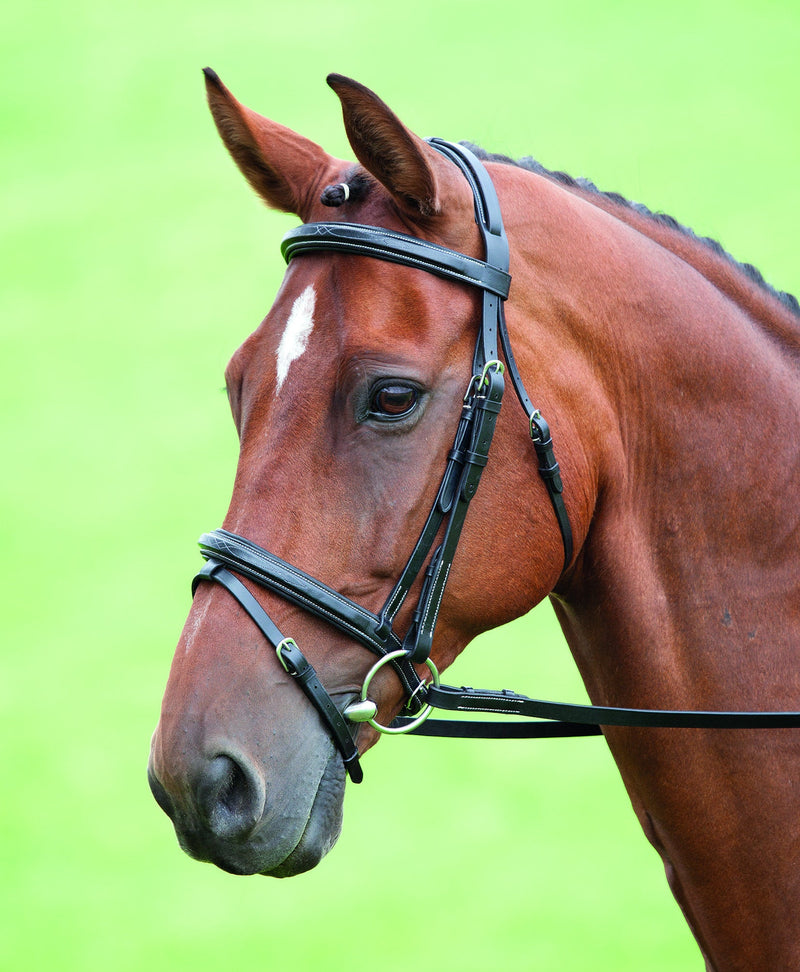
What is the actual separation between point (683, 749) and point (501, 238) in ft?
3.75

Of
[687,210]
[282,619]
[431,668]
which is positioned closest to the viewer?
[282,619]

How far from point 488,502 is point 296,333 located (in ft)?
1.61

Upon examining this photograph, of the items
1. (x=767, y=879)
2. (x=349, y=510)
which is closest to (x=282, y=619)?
(x=349, y=510)

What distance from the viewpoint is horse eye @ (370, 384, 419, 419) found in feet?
6.16

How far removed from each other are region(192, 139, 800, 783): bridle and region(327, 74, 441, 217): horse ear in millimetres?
81

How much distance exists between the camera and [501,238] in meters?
2.01

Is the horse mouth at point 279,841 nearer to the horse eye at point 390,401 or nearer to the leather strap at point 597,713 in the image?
the leather strap at point 597,713

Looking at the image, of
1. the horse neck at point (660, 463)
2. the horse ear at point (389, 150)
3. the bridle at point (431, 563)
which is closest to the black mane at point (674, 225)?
the horse neck at point (660, 463)

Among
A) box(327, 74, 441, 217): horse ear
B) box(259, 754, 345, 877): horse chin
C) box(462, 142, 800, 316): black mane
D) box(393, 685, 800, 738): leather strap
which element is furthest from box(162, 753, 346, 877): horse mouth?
box(462, 142, 800, 316): black mane

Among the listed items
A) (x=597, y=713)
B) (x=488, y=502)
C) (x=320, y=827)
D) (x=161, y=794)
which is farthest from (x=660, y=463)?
(x=161, y=794)

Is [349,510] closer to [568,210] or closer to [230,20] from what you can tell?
[568,210]

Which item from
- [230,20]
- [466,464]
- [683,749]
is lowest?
[683,749]

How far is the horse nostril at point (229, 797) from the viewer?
1725 millimetres

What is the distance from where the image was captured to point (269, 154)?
86.0 inches
